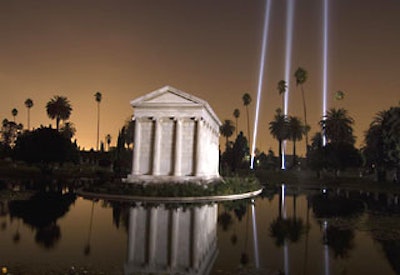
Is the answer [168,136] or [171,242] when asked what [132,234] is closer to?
[171,242]

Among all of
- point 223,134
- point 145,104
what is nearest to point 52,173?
→ point 145,104

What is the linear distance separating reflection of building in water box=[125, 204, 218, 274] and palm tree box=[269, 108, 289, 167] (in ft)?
294

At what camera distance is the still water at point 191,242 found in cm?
1099

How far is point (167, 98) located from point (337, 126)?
6627 cm

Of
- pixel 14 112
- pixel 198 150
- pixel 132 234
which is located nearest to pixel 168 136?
pixel 198 150

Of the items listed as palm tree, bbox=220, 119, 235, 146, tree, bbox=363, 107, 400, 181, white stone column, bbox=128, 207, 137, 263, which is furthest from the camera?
palm tree, bbox=220, 119, 235, 146

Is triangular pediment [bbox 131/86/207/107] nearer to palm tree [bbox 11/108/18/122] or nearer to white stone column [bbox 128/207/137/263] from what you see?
white stone column [bbox 128/207/137/263]

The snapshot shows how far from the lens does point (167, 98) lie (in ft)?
128

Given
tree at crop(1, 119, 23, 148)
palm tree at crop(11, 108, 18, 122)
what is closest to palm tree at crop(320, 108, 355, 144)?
tree at crop(1, 119, 23, 148)

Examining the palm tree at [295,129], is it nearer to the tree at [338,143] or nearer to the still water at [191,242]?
the tree at [338,143]

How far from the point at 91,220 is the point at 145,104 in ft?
69.9

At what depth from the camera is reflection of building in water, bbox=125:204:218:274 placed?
35.7 ft

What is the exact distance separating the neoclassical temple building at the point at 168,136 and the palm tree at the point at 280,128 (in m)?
73.3

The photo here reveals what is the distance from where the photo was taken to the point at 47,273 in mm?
9922
